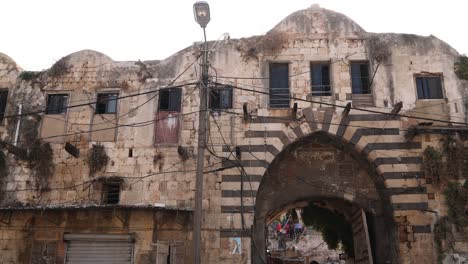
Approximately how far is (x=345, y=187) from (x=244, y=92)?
4442 mm

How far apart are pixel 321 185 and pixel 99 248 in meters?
7.06

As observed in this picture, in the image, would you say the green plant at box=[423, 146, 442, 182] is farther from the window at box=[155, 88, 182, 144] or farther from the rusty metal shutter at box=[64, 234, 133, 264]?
the rusty metal shutter at box=[64, 234, 133, 264]

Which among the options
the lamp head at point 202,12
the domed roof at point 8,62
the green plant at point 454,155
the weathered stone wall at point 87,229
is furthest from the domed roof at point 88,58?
the green plant at point 454,155

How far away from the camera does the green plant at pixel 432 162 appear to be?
13.2 metres

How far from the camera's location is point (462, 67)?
14453mm

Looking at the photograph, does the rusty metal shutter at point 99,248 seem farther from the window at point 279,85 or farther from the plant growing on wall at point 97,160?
the window at point 279,85

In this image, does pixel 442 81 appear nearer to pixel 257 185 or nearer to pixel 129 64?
pixel 257 185

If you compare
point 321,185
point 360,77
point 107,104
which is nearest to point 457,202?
point 321,185

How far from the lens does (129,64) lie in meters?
15.3

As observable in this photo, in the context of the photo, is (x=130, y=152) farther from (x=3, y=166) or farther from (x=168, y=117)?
(x=3, y=166)

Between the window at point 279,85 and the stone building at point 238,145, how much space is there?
5 centimetres

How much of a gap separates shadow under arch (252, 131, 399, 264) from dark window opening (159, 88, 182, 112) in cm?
371

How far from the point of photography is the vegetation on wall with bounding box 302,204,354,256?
17.6 metres

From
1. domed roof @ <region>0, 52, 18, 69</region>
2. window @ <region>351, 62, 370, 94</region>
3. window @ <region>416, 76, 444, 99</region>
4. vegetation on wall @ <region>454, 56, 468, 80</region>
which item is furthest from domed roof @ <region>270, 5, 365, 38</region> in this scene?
domed roof @ <region>0, 52, 18, 69</region>
